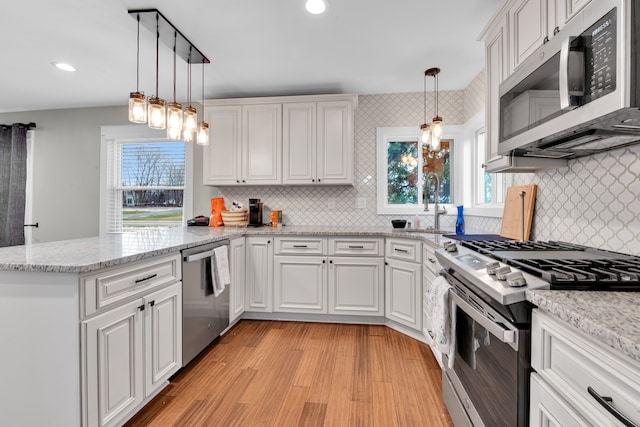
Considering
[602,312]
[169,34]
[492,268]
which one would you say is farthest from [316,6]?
[602,312]

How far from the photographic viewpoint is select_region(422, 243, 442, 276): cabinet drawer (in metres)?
2.18

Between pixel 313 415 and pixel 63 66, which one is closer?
pixel 313 415

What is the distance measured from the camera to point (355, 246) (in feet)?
9.52

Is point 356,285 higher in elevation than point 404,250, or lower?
lower

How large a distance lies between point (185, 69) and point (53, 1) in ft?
3.42

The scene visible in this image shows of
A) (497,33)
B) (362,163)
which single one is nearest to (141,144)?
(362,163)

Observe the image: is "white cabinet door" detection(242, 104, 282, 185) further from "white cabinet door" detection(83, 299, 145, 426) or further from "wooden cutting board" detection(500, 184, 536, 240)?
"wooden cutting board" detection(500, 184, 536, 240)

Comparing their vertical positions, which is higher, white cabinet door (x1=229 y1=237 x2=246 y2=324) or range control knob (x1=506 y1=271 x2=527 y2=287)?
range control knob (x1=506 y1=271 x2=527 y2=287)

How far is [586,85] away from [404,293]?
202cm

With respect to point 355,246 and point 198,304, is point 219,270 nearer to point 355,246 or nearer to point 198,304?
point 198,304

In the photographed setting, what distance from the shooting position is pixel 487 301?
1101 millimetres

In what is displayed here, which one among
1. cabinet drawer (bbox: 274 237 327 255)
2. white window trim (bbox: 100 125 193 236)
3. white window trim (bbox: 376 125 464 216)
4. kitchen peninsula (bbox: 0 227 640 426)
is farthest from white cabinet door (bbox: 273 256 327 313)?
kitchen peninsula (bbox: 0 227 640 426)

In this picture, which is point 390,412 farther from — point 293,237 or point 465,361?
point 293,237

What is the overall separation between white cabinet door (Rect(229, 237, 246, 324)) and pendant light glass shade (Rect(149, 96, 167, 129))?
3.75 ft
